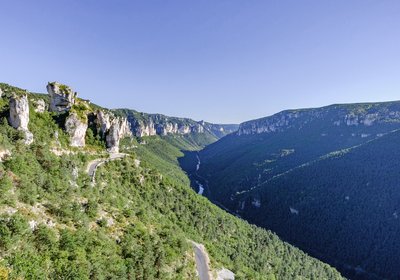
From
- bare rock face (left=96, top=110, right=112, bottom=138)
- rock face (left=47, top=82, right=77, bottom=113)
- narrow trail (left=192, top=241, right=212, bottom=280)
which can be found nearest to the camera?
narrow trail (left=192, top=241, right=212, bottom=280)

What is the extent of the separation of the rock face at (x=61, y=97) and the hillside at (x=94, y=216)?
12.6 inches

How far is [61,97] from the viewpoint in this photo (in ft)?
316

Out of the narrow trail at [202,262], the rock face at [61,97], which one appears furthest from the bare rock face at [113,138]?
the narrow trail at [202,262]

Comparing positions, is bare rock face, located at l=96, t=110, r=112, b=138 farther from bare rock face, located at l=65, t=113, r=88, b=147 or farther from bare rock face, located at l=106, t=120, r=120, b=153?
bare rock face, located at l=65, t=113, r=88, b=147

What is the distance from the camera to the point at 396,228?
142125 millimetres

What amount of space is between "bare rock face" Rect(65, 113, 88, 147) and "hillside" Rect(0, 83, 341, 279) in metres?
0.27

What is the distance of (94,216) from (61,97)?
2209 inches

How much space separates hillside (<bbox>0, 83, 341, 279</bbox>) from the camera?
1554 inches

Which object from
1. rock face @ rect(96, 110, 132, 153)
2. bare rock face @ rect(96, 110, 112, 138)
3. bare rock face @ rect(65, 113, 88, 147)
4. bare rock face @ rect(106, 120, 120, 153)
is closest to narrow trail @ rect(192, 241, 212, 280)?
bare rock face @ rect(106, 120, 120, 153)

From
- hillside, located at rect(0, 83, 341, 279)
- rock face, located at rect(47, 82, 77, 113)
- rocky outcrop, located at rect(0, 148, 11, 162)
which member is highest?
rock face, located at rect(47, 82, 77, 113)

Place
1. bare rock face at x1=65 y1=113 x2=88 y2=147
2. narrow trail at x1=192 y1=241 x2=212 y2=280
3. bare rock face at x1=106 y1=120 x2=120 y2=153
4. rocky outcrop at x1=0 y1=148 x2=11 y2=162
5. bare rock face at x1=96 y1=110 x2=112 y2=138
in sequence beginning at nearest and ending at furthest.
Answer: rocky outcrop at x1=0 y1=148 x2=11 y2=162, narrow trail at x1=192 y1=241 x2=212 y2=280, bare rock face at x1=65 y1=113 x2=88 y2=147, bare rock face at x1=96 y1=110 x2=112 y2=138, bare rock face at x1=106 y1=120 x2=120 y2=153

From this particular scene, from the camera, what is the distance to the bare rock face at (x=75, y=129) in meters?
82.3

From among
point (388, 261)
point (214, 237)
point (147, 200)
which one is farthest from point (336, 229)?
point (147, 200)

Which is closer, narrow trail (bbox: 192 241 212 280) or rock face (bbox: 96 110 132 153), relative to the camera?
narrow trail (bbox: 192 241 212 280)
